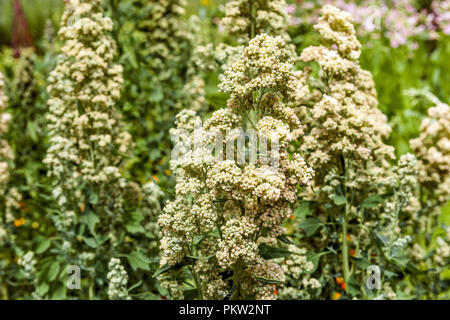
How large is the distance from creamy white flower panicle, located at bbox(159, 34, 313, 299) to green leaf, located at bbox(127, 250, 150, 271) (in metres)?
0.61

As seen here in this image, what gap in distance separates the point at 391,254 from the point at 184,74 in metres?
2.24

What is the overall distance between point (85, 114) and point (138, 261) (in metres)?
0.79

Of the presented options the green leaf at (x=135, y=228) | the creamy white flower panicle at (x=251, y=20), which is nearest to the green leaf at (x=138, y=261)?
the green leaf at (x=135, y=228)

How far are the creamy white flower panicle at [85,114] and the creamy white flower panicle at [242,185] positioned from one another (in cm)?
77

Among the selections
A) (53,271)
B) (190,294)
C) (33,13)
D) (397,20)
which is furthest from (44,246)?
(33,13)

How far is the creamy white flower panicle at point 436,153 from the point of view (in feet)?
8.30

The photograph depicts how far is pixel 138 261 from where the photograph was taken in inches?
97.3

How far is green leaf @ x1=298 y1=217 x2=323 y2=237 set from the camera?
7.41ft

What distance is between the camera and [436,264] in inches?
106

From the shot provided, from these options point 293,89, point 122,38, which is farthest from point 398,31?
point 293,89

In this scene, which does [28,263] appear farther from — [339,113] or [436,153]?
[436,153]

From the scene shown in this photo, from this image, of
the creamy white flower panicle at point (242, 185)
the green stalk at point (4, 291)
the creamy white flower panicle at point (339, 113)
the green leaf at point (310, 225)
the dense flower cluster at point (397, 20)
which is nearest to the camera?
the creamy white flower panicle at point (242, 185)

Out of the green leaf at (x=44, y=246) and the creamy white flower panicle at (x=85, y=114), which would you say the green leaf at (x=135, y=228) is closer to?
the creamy white flower panicle at (x=85, y=114)
